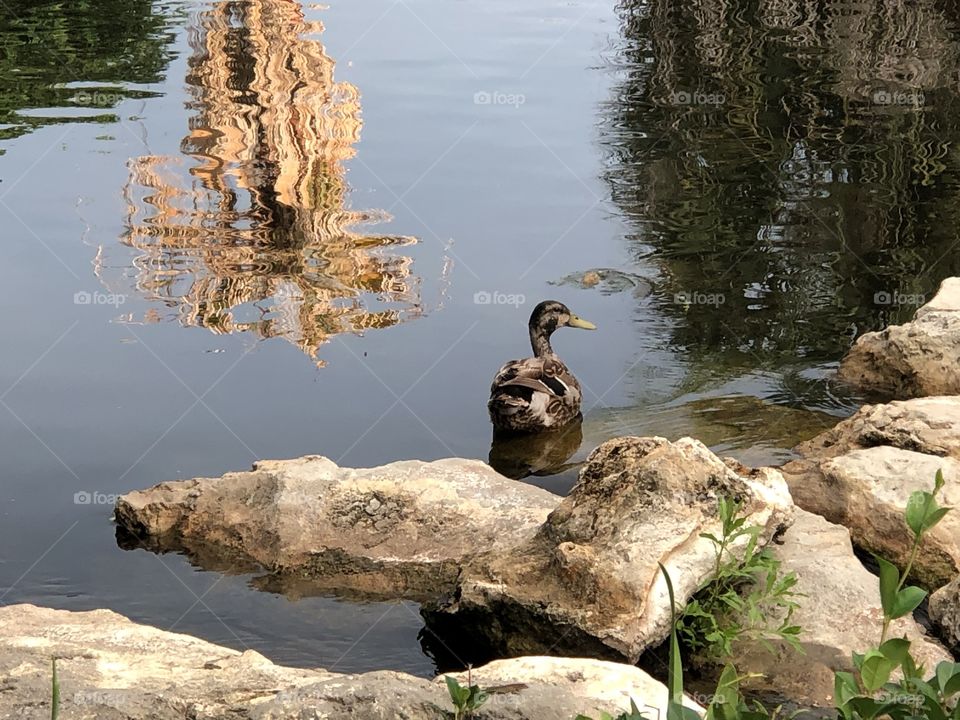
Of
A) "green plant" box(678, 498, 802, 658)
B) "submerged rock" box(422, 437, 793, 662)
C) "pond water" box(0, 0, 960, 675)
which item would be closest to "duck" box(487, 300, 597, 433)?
"pond water" box(0, 0, 960, 675)

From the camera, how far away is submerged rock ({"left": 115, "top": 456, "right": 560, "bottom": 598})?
609 cm

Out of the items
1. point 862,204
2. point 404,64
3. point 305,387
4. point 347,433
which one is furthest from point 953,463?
point 404,64

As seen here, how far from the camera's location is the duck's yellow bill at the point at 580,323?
8.79 m

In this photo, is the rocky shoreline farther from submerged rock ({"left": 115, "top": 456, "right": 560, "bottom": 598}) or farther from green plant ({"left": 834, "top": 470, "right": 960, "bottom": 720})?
green plant ({"left": 834, "top": 470, "right": 960, "bottom": 720})

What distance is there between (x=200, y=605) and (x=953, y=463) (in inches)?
134

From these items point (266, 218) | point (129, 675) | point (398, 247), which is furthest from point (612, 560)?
point (266, 218)

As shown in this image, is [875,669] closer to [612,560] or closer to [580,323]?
[612,560]

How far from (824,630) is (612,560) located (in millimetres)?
840

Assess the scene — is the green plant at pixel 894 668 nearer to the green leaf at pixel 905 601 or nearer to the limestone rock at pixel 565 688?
the green leaf at pixel 905 601

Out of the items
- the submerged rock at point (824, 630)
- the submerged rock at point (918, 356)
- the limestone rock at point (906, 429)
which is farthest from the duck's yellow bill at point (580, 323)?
the submerged rock at point (824, 630)

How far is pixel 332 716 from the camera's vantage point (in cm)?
371

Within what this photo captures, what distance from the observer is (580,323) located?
29.2ft

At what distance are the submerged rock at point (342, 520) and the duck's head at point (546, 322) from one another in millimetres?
2139

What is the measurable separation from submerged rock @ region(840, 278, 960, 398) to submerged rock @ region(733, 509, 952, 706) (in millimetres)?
2867
